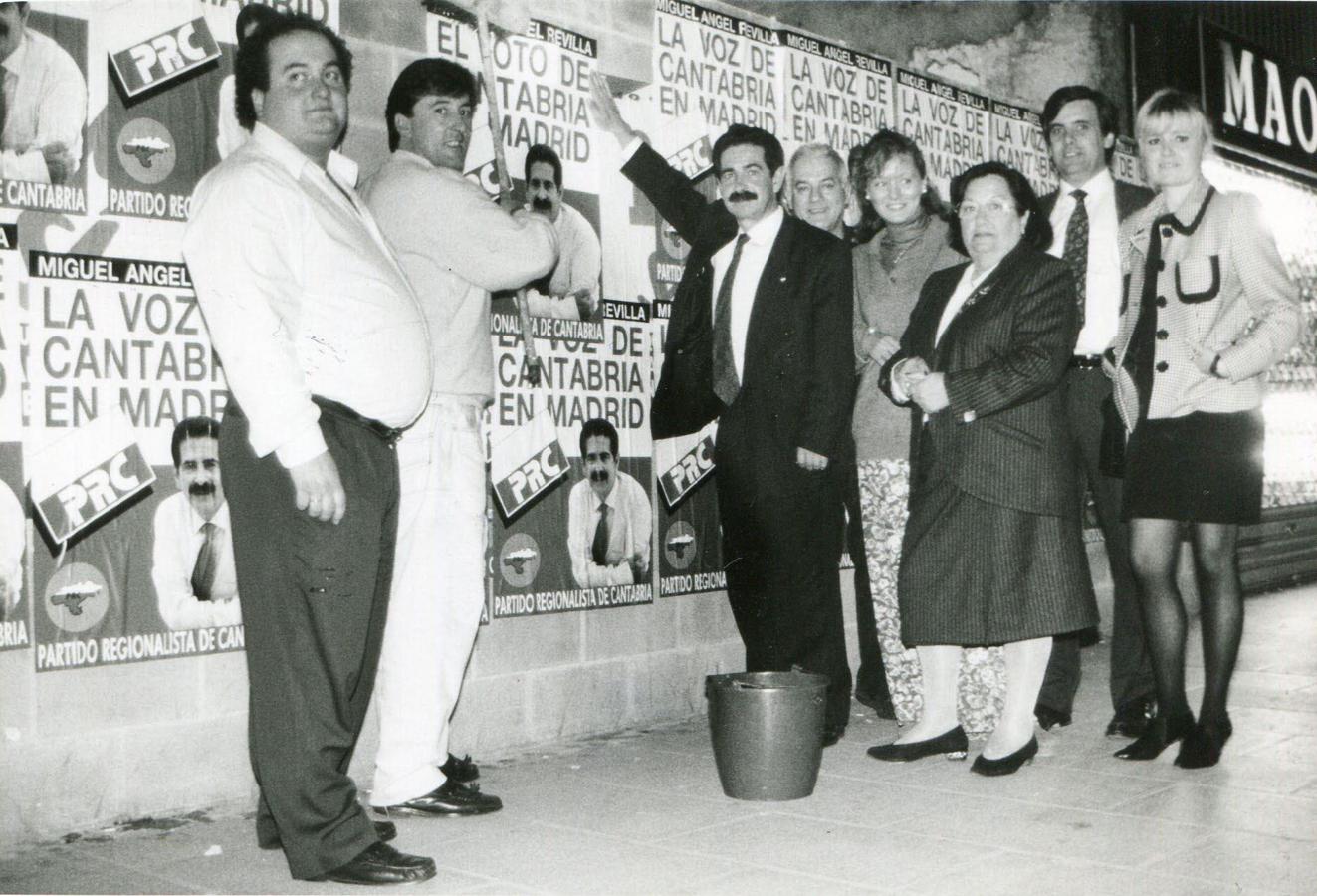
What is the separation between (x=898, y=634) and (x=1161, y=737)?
0.87 metres

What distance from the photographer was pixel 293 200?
2.94 m

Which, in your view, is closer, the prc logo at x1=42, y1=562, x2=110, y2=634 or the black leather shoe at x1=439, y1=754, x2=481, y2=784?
the prc logo at x1=42, y1=562, x2=110, y2=634

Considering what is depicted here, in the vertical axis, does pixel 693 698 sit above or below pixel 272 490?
below

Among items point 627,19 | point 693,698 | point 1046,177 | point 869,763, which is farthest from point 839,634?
point 1046,177

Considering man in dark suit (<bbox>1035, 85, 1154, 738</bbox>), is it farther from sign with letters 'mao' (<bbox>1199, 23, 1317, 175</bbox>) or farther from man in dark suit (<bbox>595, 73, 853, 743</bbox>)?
sign with letters 'mao' (<bbox>1199, 23, 1317, 175</bbox>)

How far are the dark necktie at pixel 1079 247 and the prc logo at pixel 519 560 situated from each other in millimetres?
2021

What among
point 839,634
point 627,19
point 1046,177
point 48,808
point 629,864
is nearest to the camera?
point 629,864

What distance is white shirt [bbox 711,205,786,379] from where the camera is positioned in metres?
4.39

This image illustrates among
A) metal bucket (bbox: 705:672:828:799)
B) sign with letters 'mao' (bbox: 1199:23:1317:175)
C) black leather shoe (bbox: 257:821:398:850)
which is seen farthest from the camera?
sign with letters 'mao' (bbox: 1199:23:1317:175)

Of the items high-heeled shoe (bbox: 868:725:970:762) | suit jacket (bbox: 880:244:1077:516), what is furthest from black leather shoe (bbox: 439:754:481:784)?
suit jacket (bbox: 880:244:1077:516)

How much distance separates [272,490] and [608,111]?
2.37 meters

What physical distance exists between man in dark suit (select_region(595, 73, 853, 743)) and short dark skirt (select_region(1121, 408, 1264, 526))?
941mm

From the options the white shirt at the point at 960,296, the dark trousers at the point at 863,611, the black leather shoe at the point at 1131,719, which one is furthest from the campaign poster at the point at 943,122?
the black leather shoe at the point at 1131,719

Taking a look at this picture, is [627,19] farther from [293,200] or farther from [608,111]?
[293,200]
